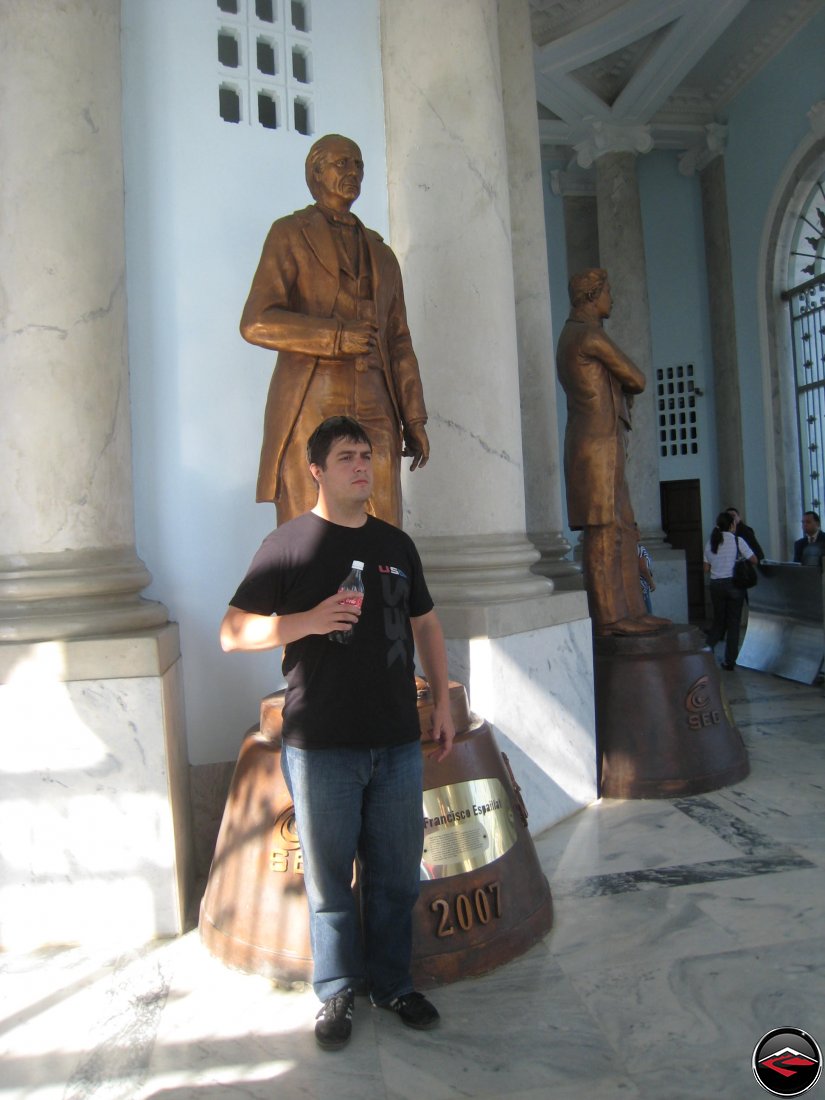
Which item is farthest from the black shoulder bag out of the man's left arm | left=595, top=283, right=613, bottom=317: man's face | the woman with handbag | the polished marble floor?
the man's left arm

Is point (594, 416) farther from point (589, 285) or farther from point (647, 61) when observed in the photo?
point (647, 61)

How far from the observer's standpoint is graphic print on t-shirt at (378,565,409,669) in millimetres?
2473

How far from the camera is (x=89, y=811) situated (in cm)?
321

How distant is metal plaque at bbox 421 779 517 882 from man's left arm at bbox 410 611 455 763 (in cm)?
31

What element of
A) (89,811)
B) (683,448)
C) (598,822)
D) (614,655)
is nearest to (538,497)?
(614,655)

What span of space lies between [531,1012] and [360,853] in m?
0.65

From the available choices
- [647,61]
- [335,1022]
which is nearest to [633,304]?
[647,61]

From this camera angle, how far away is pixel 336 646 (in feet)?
7.92

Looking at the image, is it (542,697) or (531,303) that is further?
(531,303)

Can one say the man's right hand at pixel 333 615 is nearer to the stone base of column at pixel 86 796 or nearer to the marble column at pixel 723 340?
the stone base of column at pixel 86 796

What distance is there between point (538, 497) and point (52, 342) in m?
3.21

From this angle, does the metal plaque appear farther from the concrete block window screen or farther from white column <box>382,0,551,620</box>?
the concrete block window screen

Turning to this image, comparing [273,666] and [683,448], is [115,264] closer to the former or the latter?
[273,666]

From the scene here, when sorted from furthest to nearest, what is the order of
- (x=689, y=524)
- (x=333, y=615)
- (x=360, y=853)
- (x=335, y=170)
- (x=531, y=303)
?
(x=689, y=524), (x=531, y=303), (x=335, y=170), (x=360, y=853), (x=333, y=615)
